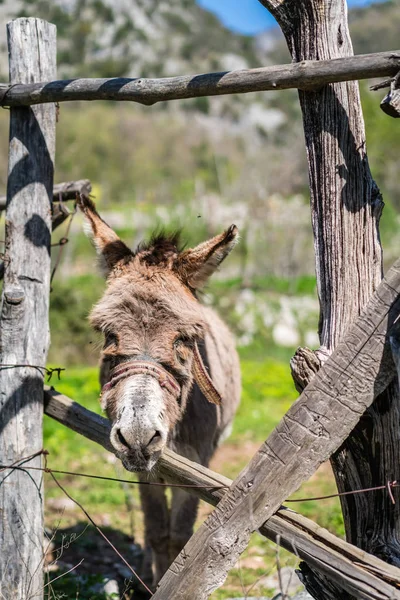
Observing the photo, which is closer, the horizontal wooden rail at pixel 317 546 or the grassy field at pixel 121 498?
the horizontal wooden rail at pixel 317 546

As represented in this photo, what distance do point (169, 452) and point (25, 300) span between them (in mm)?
1156

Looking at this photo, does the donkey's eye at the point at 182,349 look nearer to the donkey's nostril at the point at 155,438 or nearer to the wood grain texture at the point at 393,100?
the donkey's nostril at the point at 155,438

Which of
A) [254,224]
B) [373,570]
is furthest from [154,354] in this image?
[254,224]

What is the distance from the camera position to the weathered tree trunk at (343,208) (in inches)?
97.7

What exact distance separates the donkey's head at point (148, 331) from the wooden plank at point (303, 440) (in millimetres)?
399

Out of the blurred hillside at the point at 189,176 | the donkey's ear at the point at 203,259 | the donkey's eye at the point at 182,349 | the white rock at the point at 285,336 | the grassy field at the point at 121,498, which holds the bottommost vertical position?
the grassy field at the point at 121,498

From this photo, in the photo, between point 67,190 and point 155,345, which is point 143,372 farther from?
point 67,190

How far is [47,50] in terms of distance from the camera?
329cm

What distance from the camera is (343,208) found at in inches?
98.7

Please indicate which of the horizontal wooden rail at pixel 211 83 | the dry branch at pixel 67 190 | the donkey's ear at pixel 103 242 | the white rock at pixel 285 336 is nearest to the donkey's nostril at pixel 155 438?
the donkey's ear at pixel 103 242

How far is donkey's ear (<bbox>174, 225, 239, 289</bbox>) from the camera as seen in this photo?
10.1ft

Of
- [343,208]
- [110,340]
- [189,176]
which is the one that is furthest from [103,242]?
[189,176]

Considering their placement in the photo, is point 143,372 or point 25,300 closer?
point 143,372

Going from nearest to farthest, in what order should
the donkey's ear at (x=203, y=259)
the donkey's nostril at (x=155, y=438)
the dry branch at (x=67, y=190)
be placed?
the donkey's nostril at (x=155, y=438), the donkey's ear at (x=203, y=259), the dry branch at (x=67, y=190)
